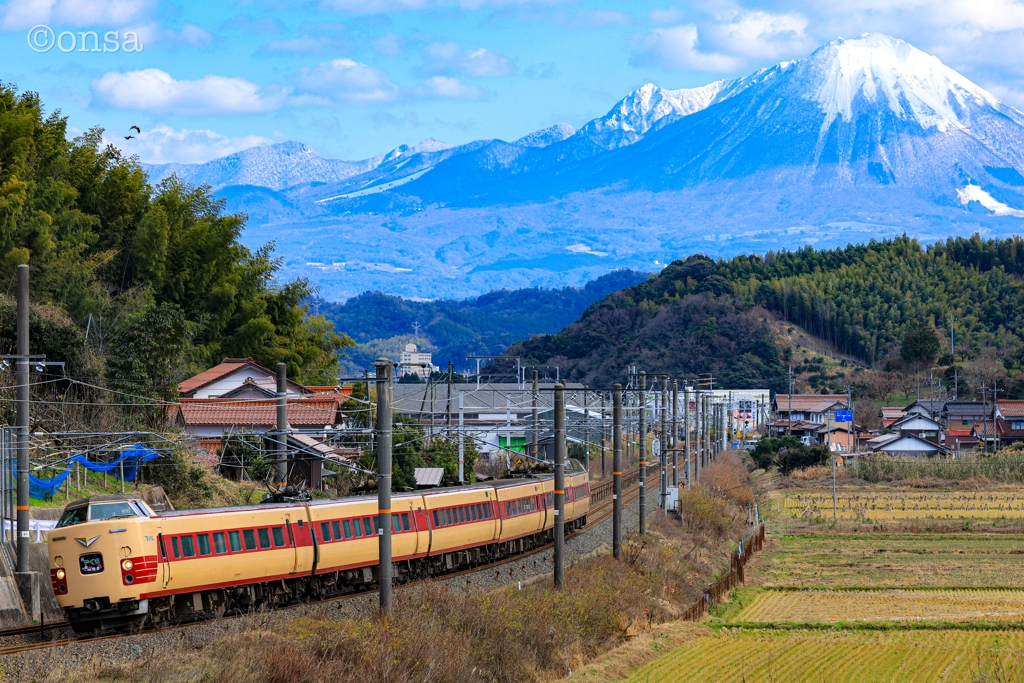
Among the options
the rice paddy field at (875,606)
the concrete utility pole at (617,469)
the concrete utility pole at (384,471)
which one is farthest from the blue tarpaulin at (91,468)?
the rice paddy field at (875,606)

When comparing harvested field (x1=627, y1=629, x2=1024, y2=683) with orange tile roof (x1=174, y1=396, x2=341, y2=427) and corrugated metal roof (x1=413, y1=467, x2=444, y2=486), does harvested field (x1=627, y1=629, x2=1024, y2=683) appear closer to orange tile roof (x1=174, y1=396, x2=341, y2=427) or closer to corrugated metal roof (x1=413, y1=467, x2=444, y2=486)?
corrugated metal roof (x1=413, y1=467, x2=444, y2=486)

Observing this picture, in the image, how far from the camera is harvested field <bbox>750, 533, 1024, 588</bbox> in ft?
117

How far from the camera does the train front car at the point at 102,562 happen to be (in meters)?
16.9

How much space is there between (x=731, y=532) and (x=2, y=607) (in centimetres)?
3473

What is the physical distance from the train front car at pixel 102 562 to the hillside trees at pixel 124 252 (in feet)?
64.1

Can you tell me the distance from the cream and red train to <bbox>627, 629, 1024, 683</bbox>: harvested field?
20.2 ft

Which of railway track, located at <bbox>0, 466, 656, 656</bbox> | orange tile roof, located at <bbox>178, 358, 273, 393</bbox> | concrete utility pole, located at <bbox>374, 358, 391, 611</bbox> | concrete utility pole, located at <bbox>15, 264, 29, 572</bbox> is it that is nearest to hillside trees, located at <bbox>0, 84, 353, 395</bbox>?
orange tile roof, located at <bbox>178, 358, 273, 393</bbox>

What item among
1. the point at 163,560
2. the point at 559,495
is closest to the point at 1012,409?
the point at 559,495

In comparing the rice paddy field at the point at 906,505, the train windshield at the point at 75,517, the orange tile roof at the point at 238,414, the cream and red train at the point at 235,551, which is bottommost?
the rice paddy field at the point at 906,505

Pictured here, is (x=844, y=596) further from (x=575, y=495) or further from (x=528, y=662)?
(x=528, y=662)

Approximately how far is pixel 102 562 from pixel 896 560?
3152cm

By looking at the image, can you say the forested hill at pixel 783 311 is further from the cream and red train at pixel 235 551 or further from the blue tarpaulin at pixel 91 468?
the cream and red train at pixel 235 551

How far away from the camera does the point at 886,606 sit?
3084 centimetres

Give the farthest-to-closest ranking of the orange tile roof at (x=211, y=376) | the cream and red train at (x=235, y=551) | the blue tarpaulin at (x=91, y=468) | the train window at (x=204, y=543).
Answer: the orange tile roof at (x=211, y=376) → the blue tarpaulin at (x=91, y=468) → the train window at (x=204, y=543) → the cream and red train at (x=235, y=551)
